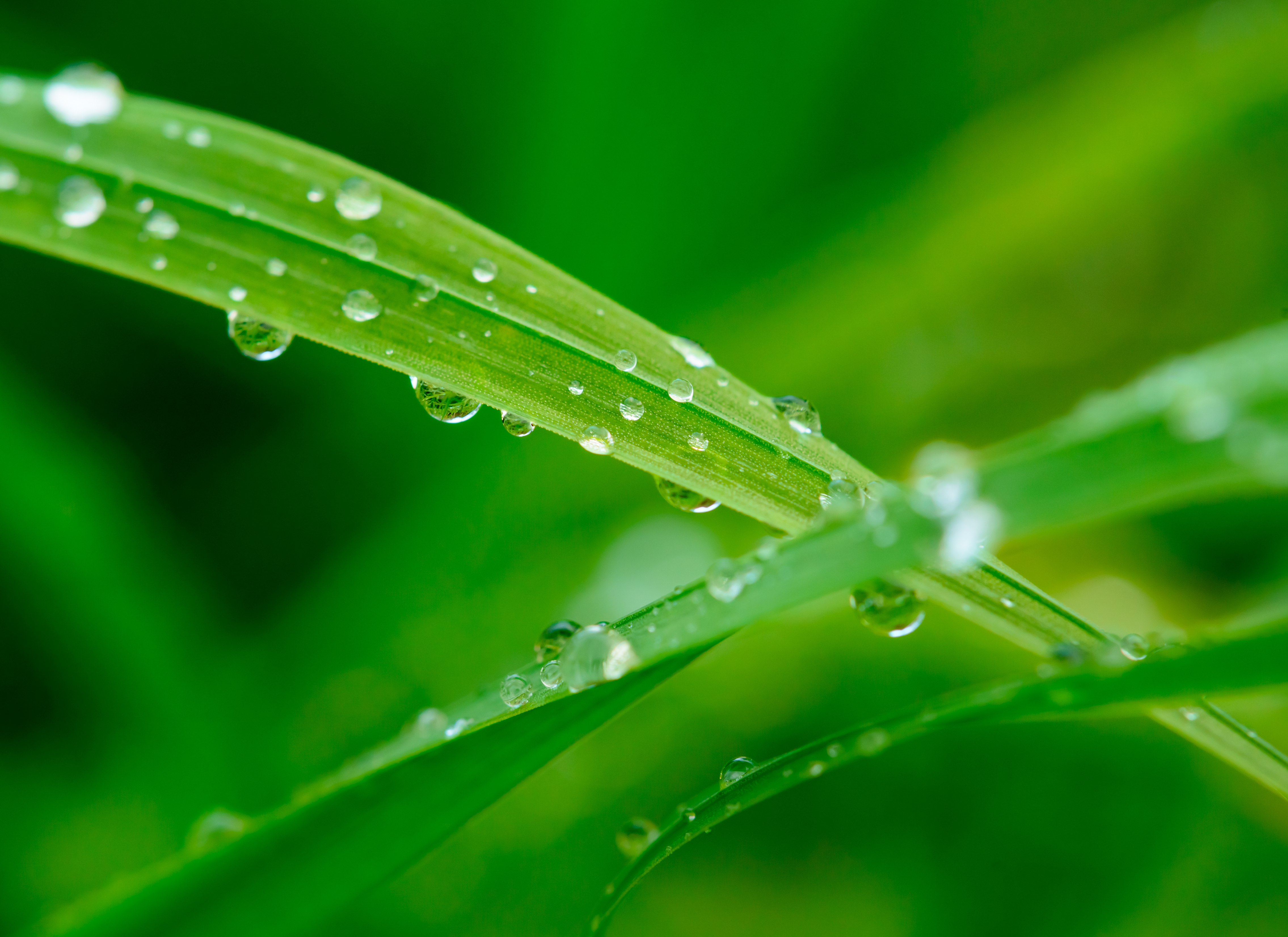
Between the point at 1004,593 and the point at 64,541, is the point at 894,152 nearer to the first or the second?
the point at 1004,593

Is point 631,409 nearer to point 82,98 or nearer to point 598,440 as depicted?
point 598,440

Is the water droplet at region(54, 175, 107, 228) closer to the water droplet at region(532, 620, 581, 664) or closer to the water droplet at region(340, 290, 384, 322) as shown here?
the water droplet at region(340, 290, 384, 322)

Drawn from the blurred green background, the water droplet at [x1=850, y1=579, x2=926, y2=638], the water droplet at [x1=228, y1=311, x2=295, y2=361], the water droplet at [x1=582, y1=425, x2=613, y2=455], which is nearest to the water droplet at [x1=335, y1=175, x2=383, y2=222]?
the water droplet at [x1=228, y1=311, x2=295, y2=361]

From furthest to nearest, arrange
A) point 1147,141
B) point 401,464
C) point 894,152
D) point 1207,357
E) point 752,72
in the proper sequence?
point 894,152, point 752,72, point 401,464, point 1147,141, point 1207,357

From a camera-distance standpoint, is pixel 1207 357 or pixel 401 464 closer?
pixel 1207 357

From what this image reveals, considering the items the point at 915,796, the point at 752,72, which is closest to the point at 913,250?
the point at 752,72

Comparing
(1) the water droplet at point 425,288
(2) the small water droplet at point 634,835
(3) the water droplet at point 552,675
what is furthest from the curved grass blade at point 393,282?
(2) the small water droplet at point 634,835

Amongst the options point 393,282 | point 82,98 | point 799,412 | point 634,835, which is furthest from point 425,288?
point 634,835
